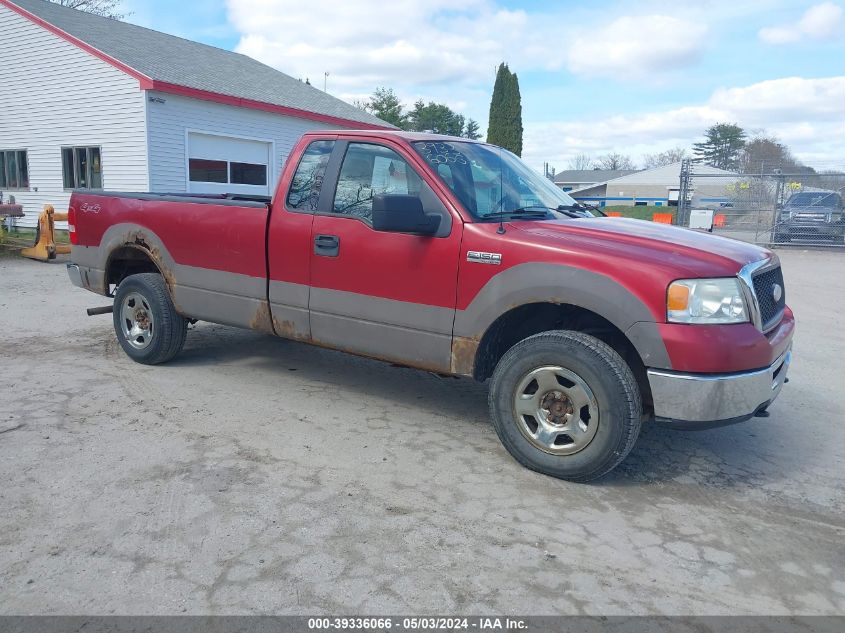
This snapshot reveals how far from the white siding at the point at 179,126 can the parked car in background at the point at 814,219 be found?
14.9 metres

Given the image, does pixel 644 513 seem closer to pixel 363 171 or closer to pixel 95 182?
pixel 363 171

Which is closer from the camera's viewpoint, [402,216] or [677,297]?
[677,297]

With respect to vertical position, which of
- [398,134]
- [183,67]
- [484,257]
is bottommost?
[484,257]

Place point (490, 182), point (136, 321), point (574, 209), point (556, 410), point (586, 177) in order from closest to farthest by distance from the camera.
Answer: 1. point (556, 410)
2. point (490, 182)
3. point (574, 209)
4. point (136, 321)
5. point (586, 177)

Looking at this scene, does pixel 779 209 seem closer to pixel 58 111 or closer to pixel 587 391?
pixel 587 391

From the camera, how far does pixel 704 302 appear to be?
358 cm

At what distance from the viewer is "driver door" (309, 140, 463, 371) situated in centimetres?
428

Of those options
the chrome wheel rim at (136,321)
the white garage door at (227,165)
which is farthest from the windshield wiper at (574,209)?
the white garage door at (227,165)

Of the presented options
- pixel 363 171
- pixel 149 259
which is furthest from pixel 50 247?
pixel 363 171

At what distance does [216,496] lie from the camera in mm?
3604

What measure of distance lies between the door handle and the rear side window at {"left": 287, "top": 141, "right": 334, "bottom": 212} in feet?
0.90

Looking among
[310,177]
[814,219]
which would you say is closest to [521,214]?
[310,177]

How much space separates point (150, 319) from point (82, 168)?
45.9 feet

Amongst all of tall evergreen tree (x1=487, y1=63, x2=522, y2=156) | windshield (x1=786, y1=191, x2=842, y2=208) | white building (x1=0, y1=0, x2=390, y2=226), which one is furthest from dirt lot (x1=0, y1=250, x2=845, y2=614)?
tall evergreen tree (x1=487, y1=63, x2=522, y2=156)
